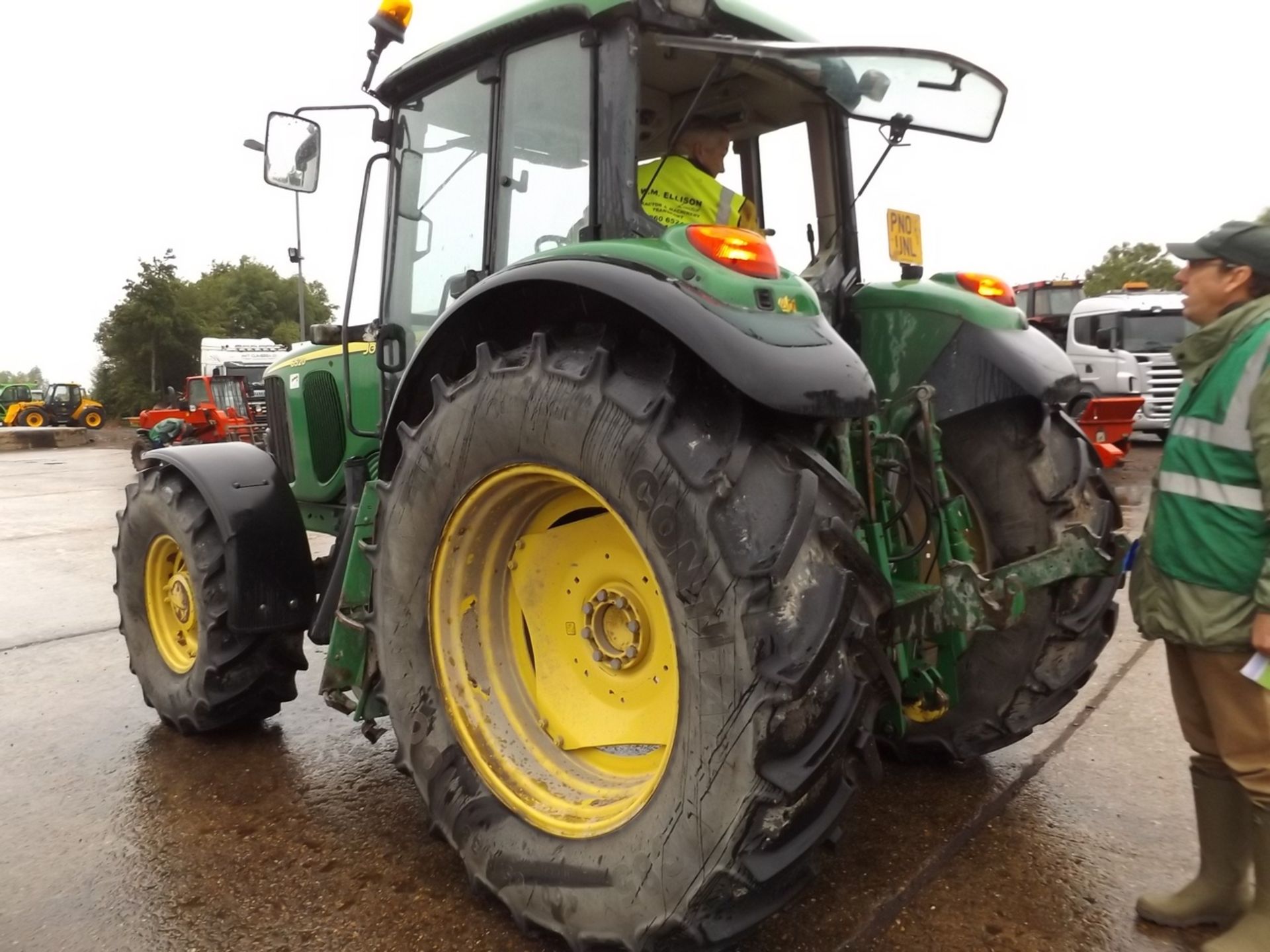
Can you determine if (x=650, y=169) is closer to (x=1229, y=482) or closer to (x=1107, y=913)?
(x=1229, y=482)

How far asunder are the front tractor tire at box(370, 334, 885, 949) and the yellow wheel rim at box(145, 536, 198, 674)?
4.91 ft

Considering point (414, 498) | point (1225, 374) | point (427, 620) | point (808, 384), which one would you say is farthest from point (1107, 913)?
point (414, 498)

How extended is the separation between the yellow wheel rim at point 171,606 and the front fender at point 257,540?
0.41 m

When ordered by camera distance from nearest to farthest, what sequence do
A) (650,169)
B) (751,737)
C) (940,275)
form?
1. (751,737)
2. (650,169)
3. (940,275)

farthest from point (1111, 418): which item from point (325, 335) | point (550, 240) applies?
point (550, 240)

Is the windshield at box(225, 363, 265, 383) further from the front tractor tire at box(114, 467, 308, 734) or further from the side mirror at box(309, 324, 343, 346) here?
the side mirror at box(309, 324, 343, 346)

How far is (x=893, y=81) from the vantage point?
2.54 meters

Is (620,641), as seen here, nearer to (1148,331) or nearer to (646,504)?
(646,504)

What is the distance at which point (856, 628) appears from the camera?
1.84m

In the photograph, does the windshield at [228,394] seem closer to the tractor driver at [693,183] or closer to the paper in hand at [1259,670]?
the tractor driver at [693,183]

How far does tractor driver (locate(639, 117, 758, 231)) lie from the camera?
270cm

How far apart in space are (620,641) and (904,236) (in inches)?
67.1

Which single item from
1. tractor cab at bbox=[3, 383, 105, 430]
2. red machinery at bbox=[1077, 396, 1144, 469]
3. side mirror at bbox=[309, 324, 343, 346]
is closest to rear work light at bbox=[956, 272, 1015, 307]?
side mirror at bbox=[309, 324, 343, 346]

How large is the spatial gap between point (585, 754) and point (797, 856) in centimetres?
81
